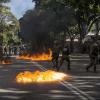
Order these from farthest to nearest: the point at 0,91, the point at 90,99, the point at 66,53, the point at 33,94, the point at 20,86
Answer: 1. the point at 66,53
2. the point at 20,86
3. the point at 0,91
4. the point at 33,94
5. the point at 90,99

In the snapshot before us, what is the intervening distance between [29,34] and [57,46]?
1563 cm

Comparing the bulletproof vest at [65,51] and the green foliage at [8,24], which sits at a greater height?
the green foliage at [8,24]

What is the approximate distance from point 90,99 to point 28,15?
1383 inches

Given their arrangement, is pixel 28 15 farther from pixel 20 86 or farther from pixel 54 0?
pixel 20 86

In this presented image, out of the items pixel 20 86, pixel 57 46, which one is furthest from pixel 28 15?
pixel 20 86

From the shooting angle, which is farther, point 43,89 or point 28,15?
point 28,15

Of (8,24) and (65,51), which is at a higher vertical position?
(8,24)

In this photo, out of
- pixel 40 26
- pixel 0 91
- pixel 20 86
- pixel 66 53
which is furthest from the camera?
pixel 40 26

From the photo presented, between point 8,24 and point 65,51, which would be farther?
point 8,24

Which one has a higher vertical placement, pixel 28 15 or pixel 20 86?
pixel 28 15

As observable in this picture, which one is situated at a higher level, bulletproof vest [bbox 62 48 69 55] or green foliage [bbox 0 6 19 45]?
green foliage [bbox 0 6 19 45]

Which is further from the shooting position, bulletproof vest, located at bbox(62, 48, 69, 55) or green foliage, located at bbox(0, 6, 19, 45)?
green foliage, located at bbox(0, 6, 19, 45)

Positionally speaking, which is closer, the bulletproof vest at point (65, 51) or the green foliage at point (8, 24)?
the bulletproof vest at point (65, 51)

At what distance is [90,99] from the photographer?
1473 cm
